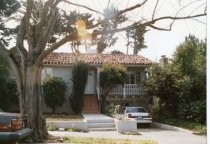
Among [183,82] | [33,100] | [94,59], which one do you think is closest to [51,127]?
[33,100]

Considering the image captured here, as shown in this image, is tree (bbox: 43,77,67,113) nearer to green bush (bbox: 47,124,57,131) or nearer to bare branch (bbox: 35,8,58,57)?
green bush (bbox: 47,124,57,131)

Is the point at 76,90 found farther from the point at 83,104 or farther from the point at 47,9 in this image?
the point at 47,9

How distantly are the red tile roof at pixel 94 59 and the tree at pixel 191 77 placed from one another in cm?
531

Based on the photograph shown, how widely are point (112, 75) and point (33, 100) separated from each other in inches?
551

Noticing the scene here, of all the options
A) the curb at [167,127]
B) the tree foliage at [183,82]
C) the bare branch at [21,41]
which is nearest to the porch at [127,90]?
the tree foliage at [183,82]

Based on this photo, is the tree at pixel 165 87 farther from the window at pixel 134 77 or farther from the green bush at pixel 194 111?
the window at pixel 134 77

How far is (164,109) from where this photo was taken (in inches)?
995

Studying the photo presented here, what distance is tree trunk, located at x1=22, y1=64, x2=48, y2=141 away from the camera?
500 inches

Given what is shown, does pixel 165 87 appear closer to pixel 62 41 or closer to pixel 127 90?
pixel 127 90

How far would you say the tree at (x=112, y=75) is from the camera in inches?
1044

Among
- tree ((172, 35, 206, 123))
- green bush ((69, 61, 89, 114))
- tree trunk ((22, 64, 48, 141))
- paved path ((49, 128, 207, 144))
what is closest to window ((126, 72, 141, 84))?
green bush ((69, 61, 89, 114))

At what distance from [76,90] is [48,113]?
2373mm

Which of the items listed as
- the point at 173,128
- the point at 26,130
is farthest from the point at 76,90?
the point at 26,130

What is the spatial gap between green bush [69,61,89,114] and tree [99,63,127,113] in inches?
64.6
